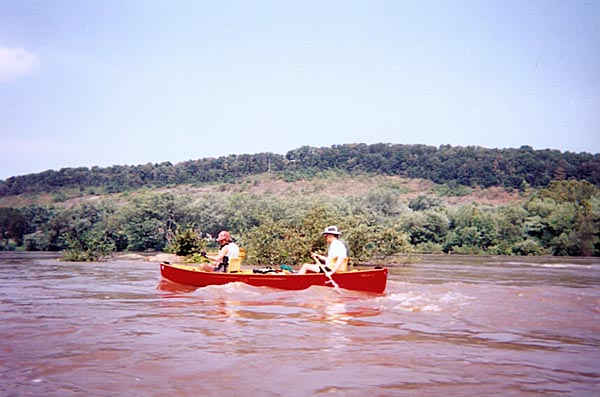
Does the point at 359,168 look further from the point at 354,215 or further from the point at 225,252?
the point at 225,252

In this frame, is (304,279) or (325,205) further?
(325,205)

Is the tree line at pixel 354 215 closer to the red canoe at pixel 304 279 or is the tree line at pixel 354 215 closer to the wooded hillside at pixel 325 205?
the wooded hillside at pixel 325 205

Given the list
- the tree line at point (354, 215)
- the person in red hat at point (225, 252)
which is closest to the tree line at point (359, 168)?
the tree line at point (354, 215)

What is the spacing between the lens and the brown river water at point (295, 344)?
615 centimetres

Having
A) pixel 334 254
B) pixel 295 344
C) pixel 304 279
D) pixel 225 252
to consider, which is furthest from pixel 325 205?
pixel 295 344

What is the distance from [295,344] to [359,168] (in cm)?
10903

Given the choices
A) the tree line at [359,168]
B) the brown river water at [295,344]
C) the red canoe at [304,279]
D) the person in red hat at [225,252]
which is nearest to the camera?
the brown river water at [295,344]

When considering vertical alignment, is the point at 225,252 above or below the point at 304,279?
above

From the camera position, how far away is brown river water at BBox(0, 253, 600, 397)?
20.2 ft

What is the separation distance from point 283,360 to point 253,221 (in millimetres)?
52622

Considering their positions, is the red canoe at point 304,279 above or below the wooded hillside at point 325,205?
below

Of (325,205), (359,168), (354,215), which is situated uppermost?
(359,168)

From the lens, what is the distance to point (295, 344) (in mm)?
8352

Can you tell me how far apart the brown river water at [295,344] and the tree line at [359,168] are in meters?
75.6
